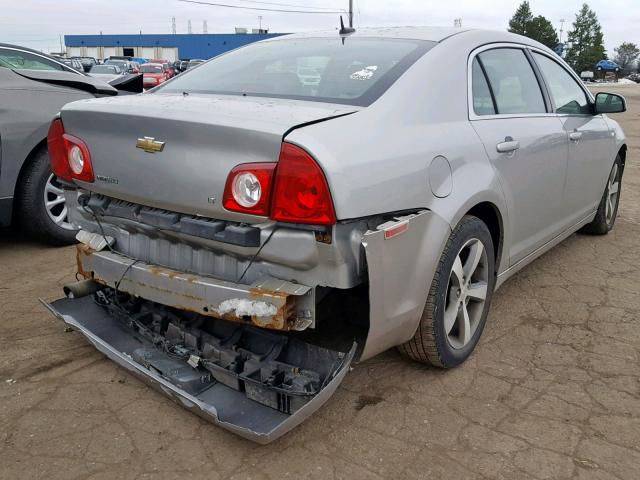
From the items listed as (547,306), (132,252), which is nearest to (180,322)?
(132,252)

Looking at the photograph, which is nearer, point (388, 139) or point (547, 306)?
point (388, 139)

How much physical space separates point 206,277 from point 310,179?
2.11 feet

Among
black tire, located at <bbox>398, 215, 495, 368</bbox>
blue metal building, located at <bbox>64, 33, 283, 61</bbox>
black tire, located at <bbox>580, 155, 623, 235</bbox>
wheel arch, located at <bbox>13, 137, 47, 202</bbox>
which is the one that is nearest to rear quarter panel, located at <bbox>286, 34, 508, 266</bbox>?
black tire, located at <bbox>398, 215, 495, 368</bbox>

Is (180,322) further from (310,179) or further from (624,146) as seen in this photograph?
(624,146)

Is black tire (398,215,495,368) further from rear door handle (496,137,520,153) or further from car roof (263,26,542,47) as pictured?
car roof (263,26,542,47)

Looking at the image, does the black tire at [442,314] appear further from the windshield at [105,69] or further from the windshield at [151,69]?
the windshield at [151,69]

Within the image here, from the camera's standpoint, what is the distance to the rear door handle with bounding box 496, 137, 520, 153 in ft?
10.1

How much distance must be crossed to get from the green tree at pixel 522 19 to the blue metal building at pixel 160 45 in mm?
36669

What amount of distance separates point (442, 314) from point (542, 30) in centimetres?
8932

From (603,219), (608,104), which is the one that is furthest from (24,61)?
(603,219)

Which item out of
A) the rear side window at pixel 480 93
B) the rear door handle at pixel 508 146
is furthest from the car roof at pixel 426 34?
the rear door handle at pixel 508 146

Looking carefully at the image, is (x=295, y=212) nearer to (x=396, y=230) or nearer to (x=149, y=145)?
(x=396, y=230)

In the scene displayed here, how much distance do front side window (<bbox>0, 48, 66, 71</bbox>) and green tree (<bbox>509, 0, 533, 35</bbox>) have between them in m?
86.8

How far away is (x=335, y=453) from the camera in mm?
2389
